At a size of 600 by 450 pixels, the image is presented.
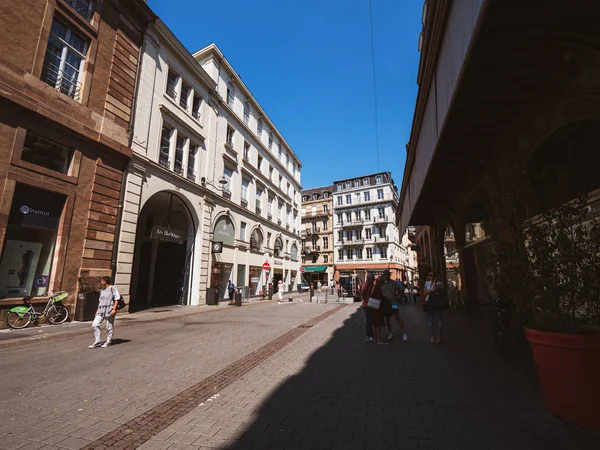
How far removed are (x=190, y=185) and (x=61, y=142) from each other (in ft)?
25.0

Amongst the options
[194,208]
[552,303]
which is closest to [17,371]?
[552,303]

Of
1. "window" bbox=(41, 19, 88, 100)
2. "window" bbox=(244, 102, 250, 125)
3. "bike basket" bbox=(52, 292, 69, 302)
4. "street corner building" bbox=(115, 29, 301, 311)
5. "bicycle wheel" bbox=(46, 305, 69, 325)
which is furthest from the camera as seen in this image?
"window" bbox=(244, 102, 250, 125)

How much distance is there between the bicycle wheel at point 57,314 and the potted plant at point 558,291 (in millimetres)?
12883

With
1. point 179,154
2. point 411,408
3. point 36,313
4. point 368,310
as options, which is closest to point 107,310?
point 36,313

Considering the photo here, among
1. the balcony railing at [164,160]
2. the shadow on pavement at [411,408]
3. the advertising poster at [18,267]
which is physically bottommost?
the shadow on pavement at [411,408]

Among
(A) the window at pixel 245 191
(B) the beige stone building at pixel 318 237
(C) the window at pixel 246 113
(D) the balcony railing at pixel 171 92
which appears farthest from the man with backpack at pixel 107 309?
(B) the beige stone building at pixel 318 237

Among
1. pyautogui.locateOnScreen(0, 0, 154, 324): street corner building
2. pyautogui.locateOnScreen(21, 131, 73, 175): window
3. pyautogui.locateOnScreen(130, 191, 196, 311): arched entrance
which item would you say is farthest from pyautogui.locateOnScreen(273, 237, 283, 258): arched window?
pyautogui.locateOnScreen(21, 131, 73, 175): window

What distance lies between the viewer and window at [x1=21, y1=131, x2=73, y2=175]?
1030 cm

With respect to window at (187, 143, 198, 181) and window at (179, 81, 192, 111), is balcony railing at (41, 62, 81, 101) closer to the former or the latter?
window at (179, 81, 192, 111)

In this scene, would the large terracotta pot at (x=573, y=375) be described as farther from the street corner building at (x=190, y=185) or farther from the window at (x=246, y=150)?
the window at (x=246, y=150)

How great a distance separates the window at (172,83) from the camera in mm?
17719

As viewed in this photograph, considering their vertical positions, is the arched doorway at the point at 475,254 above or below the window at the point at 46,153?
below

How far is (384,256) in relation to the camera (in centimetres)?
5150

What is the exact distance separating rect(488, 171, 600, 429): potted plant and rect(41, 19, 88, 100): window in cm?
1485
